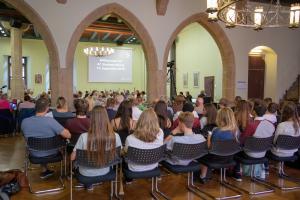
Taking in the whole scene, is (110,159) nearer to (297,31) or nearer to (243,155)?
(243,155)

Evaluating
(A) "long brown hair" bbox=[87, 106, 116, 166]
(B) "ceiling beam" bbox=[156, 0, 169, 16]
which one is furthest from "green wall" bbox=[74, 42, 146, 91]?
(A) "long brown hair" bbox=[87, 106, 116, 166]

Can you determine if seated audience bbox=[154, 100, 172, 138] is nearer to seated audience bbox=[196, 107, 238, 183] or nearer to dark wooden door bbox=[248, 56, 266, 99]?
seated audience bbox=[196, 107, 238, 183]

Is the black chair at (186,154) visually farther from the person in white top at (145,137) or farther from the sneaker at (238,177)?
the sneaker at (238,177)

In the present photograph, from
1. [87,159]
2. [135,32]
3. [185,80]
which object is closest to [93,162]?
[87,159]

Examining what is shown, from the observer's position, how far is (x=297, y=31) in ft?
37.5

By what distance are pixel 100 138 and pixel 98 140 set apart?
30mm

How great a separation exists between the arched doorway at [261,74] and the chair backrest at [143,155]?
31.1 ft

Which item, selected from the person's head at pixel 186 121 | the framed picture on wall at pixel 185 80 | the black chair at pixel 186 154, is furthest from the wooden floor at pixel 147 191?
the framed picture on wall at pixel 185 80

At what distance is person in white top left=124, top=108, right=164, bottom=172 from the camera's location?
133 inches

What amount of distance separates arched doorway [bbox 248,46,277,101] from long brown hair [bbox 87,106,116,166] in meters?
9.79

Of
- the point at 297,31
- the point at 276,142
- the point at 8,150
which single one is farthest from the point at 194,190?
the point at 297,31

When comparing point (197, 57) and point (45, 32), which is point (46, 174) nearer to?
point (45, 32)

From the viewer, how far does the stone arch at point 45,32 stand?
7.80m

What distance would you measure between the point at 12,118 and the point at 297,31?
10.8 metres
